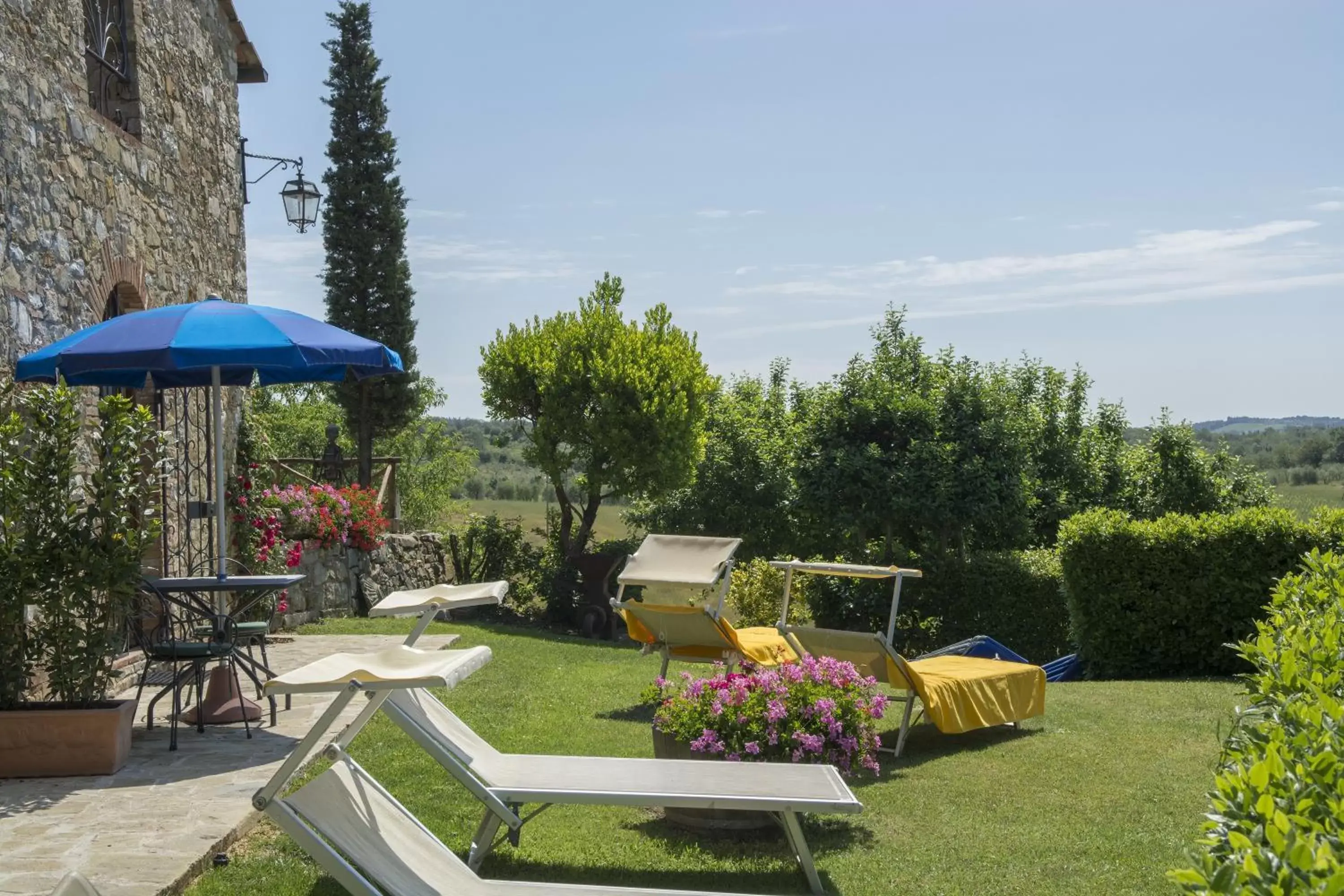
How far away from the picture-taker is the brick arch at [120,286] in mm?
8070

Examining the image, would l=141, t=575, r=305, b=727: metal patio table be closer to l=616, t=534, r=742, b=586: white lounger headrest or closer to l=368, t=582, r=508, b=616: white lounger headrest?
l=368, t=582, r=508, b=616: white lounger headrest

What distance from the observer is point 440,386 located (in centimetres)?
3928

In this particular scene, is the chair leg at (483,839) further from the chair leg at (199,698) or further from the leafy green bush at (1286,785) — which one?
the leafy green bush at (1286,785)

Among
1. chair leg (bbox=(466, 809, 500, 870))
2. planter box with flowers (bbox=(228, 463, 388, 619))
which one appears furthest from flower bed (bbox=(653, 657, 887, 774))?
planter box with flowers (bbox=(228, 463, 388, 619))

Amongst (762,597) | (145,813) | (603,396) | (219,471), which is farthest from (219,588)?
(603,396)

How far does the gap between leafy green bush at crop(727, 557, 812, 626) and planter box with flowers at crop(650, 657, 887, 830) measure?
23.9 feet

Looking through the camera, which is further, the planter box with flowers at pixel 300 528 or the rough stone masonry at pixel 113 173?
the planter box with flowers at pixel 300 528

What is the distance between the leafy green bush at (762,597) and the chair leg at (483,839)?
27.5 ft

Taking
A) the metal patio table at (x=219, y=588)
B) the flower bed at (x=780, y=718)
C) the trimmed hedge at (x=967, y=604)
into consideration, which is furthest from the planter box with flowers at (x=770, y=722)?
the trimmed hedge at (x=967, y=604)

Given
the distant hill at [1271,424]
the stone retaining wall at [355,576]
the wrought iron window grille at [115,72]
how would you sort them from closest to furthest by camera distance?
the wrought iron window grille at [115,72]
the stone retaining wall at [355,576]
the distant hill at [1271,424]

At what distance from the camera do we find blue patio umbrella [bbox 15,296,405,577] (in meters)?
6.18

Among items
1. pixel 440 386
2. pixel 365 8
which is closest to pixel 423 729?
pixel 365 8

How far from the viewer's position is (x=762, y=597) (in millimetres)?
13250

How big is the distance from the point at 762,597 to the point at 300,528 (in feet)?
17.2
